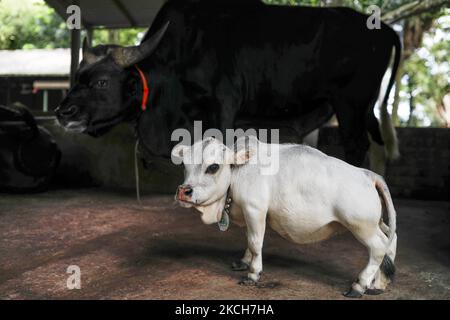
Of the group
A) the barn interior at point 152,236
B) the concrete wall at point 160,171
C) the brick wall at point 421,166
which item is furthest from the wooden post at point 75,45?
the brick wall at point 421,166

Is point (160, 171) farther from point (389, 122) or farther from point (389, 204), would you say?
point (389, 204)

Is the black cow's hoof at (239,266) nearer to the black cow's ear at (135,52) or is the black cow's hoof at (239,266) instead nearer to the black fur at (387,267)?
the black fur at (387,267)

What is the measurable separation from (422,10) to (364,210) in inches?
351

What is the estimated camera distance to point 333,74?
4141mm

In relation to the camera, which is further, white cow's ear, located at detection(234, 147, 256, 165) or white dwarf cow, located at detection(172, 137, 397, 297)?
white cow's ear, located at detection(234, 147, 256, 165)

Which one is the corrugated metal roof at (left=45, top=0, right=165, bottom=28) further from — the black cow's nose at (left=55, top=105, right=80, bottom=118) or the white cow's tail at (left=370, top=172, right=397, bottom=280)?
the white cow's tail at (left=370, top=172, right=397, bottom=280)

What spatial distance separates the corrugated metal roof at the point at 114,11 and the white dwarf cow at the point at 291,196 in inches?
199

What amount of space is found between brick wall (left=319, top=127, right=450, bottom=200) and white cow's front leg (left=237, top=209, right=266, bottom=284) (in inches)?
167

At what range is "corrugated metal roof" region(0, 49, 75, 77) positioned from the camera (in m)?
14.1

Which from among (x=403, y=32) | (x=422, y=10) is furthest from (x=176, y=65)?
(x=403, y=32)

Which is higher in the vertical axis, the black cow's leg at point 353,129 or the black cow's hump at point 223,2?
the black cow's hump at point 223,2

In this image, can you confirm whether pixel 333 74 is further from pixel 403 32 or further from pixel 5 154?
pixel 403 32

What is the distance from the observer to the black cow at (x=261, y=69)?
411cm

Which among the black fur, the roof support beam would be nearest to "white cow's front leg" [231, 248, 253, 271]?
the black fur
